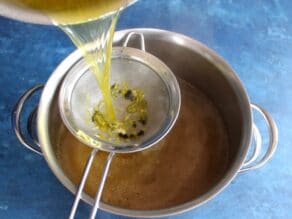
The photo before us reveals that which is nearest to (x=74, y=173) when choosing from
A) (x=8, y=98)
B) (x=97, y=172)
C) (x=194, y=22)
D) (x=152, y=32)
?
(x=97, y=172)

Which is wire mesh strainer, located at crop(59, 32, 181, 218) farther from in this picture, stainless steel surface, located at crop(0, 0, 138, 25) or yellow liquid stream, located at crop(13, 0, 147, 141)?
stainless steel surface, located at crop(0, 0, 138, 25)

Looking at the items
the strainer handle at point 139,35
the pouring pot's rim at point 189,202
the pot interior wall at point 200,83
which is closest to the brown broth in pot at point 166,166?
the pot interior wall at point 200,83

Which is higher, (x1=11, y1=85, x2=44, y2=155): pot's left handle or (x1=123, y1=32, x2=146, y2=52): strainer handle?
(x1=123, y1=32, x2=146, y2=52): strainer handle

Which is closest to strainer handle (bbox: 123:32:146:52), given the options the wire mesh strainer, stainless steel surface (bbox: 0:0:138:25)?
the wire mesh strainer

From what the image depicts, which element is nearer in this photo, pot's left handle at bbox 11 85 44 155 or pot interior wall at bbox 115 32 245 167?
pot's left handle at bbox 11 85 44 155

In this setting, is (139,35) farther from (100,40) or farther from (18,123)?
(18,123)

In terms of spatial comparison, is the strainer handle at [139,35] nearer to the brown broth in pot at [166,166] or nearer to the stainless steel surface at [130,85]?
the stainless steel surface at [130,85]

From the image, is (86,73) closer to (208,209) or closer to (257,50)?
(208,209)
